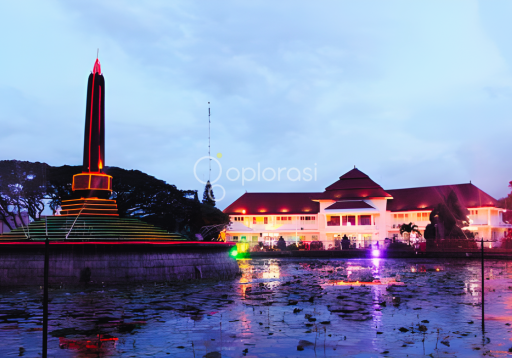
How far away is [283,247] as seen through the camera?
6706 centimetres

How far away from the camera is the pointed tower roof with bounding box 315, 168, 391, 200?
78094mm

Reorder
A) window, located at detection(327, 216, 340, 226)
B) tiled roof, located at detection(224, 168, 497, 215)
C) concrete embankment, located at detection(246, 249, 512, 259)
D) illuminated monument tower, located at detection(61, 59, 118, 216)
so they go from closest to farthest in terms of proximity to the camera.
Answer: illuminated monument tower, located at detection(61, 59, 118, 216)
concrete embankment, located at detection(246, 249, 512, 259)
tiled roof, located at detection(224, 168, 497, 215)
window, located at detection(327, 216, 340, 226)

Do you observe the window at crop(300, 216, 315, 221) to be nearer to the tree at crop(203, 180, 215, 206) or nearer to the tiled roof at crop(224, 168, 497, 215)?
the tiled roof at crop(224, 168, 497, 215)

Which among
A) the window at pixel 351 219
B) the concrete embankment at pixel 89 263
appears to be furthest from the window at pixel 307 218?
the concrete embankment at pixel 89 263

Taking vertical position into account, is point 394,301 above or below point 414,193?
below

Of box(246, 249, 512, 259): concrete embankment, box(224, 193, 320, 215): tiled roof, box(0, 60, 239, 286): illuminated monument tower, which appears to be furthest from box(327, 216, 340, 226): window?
box(0, 60, 239, 286): illuminated monument tower

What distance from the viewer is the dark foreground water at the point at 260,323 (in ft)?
31.6

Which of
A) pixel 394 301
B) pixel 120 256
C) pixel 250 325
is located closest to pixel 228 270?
pixel 120 256

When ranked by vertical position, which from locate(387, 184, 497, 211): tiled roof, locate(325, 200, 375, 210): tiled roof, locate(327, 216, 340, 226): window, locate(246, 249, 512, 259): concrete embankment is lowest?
locate(246, 249, 512, 259): concrete embankment

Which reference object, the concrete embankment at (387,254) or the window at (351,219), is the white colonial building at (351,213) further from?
the concrete embankment at (387,254)

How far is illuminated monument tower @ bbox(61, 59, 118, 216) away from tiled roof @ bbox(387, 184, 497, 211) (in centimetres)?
5491

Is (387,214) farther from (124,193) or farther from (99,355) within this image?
(99,355)

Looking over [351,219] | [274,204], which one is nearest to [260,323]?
[351,219]

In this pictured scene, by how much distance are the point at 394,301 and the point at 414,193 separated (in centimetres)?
6871
